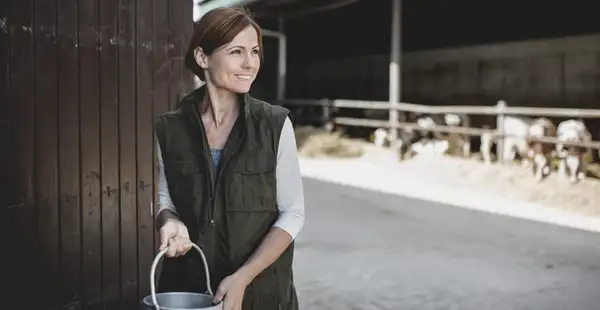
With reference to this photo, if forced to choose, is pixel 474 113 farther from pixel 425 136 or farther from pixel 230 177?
pixel 230 177

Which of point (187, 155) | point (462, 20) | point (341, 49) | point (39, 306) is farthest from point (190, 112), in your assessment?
point (341, 49)

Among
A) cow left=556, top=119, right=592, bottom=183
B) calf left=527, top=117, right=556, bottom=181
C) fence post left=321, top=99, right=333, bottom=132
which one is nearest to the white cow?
fence post left=321, top=99, right=333, bottom=132

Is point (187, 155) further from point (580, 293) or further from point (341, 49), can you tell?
point (341, 49)

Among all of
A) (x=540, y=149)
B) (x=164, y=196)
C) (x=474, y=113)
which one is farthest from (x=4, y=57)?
(x=474, y=113)

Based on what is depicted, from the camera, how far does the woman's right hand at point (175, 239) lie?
171 centimetres

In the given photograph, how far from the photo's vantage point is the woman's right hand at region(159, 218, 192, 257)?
1.71 meters

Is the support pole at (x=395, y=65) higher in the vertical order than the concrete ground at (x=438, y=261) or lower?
higher

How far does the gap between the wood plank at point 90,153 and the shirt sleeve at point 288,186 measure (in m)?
2.09

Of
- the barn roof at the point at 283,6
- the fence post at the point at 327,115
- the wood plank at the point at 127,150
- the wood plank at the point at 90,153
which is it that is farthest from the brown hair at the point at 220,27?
the fence post at the point at 327,115

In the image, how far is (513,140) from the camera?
36.9ft

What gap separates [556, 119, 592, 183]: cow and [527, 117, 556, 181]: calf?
0.48 ft

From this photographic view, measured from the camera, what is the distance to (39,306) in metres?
3.52

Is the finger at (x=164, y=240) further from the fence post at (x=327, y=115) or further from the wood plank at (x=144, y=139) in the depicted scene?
the fence post at (x=327, y=115)

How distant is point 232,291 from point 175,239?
17cm
